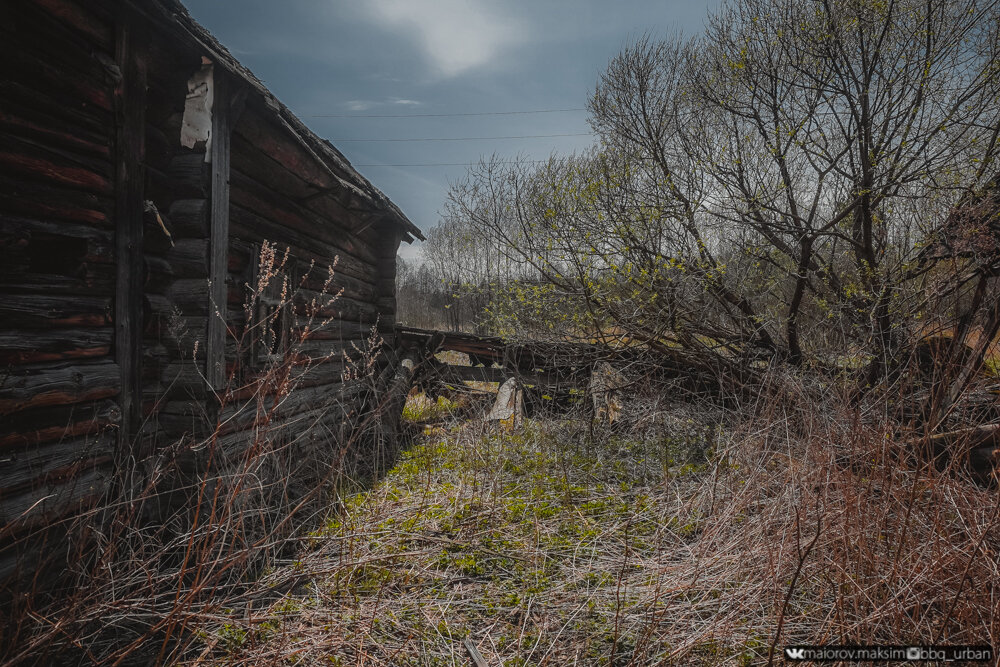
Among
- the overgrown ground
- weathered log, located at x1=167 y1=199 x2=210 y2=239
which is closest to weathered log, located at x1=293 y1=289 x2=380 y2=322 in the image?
weathered log, located at x1=167 y1=199 x2=210 y2=239

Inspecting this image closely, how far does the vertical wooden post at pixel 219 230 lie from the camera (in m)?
3.61

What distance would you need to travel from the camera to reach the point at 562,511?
3793mm

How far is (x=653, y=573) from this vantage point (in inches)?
107

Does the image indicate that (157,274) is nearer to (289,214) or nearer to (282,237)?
(282,237)

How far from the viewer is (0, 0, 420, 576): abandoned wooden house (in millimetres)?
2525

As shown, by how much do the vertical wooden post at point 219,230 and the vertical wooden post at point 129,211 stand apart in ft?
1.53

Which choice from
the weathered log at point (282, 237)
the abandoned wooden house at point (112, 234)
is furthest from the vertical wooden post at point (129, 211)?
the weathered log at point (282, 237)

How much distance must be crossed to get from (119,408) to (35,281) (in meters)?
0.86

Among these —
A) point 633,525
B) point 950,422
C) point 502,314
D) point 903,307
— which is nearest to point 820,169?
point 903,307

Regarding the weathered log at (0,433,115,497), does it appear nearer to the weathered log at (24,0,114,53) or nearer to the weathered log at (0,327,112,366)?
the weathered log at (0,327,112,366)

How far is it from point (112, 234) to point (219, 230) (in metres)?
0.80

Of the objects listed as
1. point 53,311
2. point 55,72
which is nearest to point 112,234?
point 53,311

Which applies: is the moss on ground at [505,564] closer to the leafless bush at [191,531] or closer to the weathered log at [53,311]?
the leafless bush at [191,531]

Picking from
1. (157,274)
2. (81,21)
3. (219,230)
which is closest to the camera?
(81,21)
